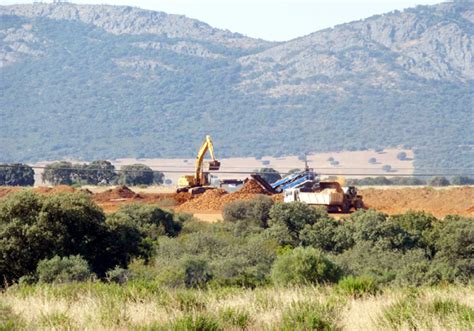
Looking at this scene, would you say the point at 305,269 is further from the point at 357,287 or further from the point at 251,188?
the point at 251,188

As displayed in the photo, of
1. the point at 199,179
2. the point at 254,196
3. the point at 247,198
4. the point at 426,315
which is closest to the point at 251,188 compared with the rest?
the point at 247,198

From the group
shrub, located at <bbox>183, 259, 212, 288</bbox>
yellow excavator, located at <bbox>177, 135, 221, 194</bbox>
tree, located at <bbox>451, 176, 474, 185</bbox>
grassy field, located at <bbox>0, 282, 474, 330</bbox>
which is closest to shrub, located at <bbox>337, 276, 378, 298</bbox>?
grassy field, located at <bbox>0, 282, 474, 330</bbox>

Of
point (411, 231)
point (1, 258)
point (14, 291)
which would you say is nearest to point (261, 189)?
point (411, 231)

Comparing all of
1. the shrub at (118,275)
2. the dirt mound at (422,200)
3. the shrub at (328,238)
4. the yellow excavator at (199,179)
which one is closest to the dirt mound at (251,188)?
the yellow excavator at (199,179)

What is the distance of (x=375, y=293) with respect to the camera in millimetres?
19781

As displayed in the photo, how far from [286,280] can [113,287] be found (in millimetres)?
5499

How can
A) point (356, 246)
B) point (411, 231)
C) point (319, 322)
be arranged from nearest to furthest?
point (319, 322), point (356, 246), point (411, 231)

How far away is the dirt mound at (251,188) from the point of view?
68300 mm

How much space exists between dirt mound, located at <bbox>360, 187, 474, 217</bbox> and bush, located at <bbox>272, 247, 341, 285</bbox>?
3493 cm

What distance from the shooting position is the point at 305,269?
25.1 m

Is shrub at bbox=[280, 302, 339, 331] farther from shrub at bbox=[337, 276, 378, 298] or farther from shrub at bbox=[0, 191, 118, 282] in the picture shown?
shrub at bbox=[0, 191, 118, 282]

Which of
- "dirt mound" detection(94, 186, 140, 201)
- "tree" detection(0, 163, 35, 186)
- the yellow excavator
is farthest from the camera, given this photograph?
"tree" detection(0, 163, 35, 186)

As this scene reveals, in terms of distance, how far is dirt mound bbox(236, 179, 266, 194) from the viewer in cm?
6830

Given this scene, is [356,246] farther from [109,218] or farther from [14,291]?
[14,291]
